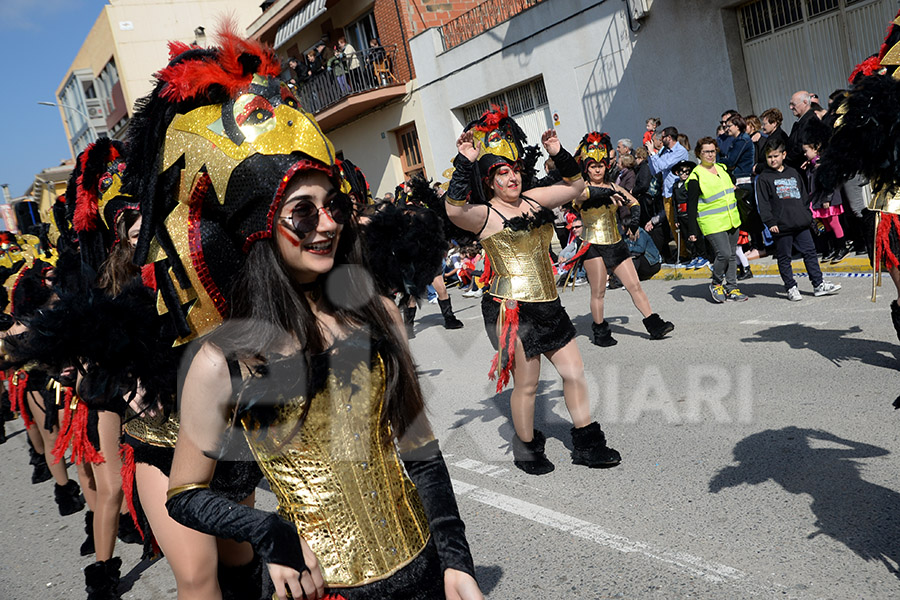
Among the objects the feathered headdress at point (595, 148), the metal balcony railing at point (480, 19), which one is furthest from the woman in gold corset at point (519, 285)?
the metal balcony railing at point (480, 19)

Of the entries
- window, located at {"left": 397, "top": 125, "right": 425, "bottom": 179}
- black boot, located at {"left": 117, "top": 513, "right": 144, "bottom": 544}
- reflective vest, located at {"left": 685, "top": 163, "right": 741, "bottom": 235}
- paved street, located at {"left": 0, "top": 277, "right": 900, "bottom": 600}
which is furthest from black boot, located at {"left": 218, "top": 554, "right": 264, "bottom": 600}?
window, located at {"left": 397, "top": 125, "right": 425, "bottom": 179}

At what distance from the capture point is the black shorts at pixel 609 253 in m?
8.04

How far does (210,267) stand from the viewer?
6.63 ft

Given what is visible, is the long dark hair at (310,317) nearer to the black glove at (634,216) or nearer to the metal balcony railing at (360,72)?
the black glove at (634,216)

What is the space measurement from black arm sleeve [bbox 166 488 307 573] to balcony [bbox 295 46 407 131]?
804 inches

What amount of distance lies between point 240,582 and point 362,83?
20620 millimetres

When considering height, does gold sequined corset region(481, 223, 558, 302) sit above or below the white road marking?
above

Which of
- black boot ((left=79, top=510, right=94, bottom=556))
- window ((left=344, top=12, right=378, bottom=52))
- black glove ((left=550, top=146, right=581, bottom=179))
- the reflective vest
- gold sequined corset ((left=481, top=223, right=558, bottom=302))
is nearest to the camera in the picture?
gold sequined corset ((left=481, top=223, right=558, bottom=302))

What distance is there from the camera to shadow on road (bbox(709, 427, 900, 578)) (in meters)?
3.54

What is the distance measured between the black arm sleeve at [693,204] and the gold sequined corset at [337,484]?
822 cm

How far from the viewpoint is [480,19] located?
18844 millimetres

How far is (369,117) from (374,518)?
22.7m

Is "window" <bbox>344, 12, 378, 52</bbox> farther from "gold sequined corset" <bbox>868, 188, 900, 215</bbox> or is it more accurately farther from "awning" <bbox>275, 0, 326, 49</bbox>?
"gold sequined corset" <bbox>868, 188, 900, 215</bbox>

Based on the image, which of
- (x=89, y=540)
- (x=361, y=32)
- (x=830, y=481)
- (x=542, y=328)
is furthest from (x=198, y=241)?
(x=361, y=32)
